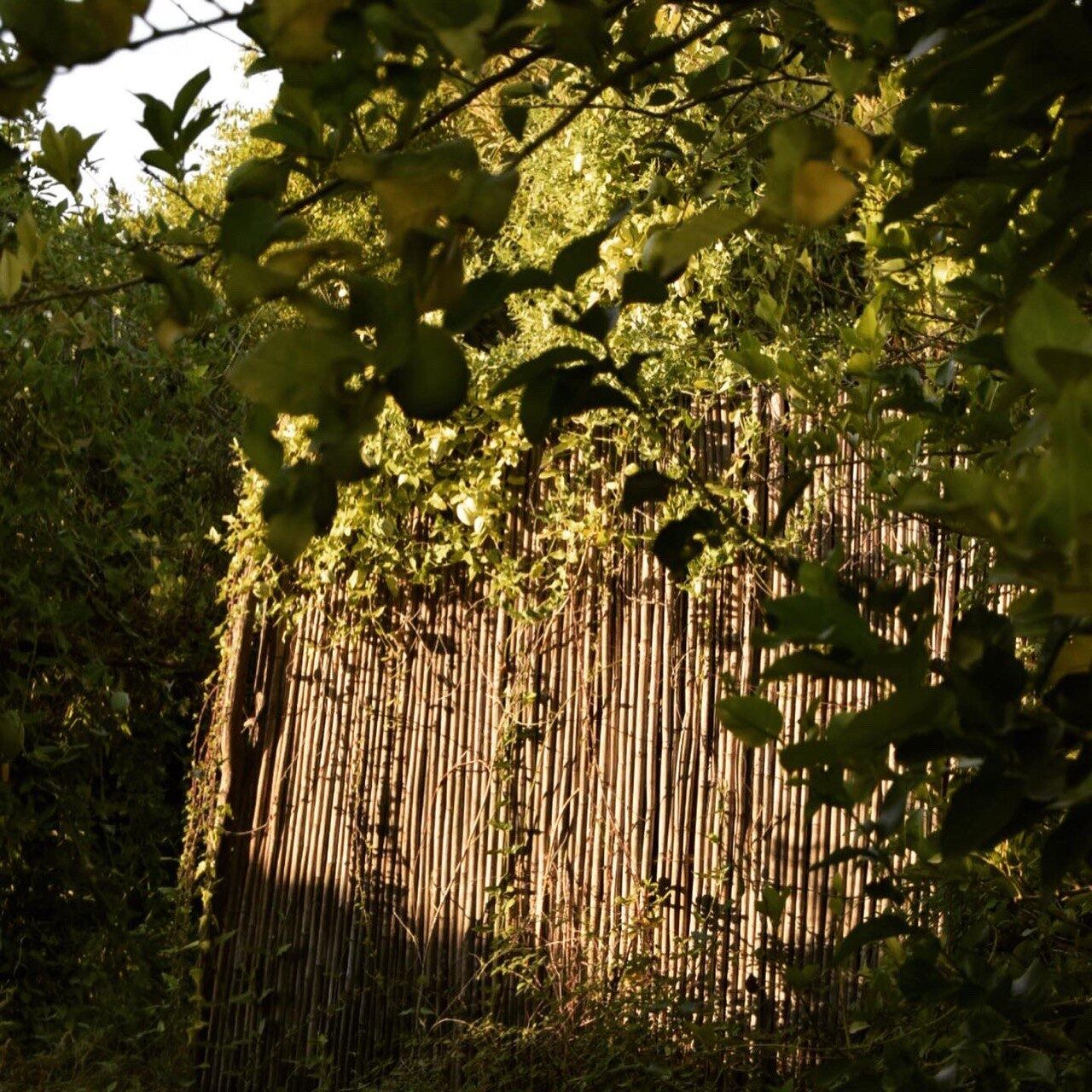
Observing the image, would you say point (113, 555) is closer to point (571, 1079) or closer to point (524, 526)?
point (524, 526)

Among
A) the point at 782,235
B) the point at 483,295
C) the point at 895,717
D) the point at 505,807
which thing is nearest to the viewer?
the point at 895,717

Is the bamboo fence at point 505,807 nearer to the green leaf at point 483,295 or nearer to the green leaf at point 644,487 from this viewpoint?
the green leaf at point 644,487

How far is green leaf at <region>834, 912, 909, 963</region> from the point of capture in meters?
1.01

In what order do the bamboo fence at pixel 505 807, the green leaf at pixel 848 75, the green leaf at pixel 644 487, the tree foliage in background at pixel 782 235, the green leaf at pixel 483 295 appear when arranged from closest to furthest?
the tree foliage in background at pixel 782 235, the green leaf at pixel 483 295, the green leaf at pixel 848 75, the green leaf at pixel 644 487, the bamboo fence at pixel 505 807

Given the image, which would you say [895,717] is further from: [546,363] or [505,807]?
[505,807]

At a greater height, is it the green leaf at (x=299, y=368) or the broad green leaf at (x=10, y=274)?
the broad green leaf at (x=10, y=274)

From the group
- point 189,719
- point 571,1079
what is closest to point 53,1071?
point 189,719

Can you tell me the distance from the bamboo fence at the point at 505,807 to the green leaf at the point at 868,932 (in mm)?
2339

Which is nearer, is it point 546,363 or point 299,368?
point 299,368

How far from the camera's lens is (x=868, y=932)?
41.1 inches

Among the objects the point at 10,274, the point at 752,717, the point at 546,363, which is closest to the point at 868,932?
the point at 752,717

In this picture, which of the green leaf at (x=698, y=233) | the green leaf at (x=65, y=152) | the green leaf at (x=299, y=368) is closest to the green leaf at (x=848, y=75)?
the green leaf at (x=698, y=233)

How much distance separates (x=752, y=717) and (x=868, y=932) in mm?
221

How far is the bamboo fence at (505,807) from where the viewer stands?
382 cm
